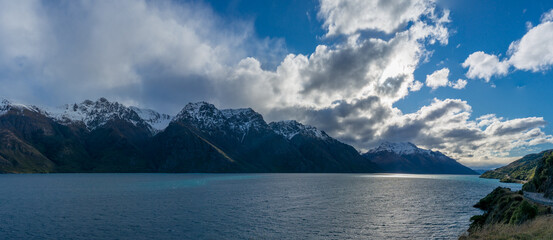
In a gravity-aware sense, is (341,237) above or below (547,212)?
below

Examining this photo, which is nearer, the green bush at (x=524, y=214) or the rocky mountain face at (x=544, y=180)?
the green bush at (x=524, y=214)

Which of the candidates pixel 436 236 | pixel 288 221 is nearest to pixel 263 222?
pixel 288 221

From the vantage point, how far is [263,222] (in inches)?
2242

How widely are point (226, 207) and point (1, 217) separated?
46.0 m

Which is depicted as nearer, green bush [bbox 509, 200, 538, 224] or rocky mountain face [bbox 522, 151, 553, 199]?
green bush [bbox 509, 200, 538, 224]

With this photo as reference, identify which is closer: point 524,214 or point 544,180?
point 524,214

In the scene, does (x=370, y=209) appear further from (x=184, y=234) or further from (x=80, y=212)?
(x=80, y=212)

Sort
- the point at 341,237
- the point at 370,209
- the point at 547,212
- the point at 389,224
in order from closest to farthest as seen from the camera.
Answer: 1. the point at 547,212
2. the point at 341,237
3. the point at 389,224
4. the point at 370,209

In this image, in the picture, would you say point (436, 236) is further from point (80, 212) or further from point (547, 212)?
point (80, 212)

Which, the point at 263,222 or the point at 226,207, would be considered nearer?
the point at 263,222

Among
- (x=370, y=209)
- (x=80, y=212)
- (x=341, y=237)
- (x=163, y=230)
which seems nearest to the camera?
(x=341, y=237)

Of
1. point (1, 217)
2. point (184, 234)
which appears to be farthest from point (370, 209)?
point (1, 217)

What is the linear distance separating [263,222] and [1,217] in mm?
53086

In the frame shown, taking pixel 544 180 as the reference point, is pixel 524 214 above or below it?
below
